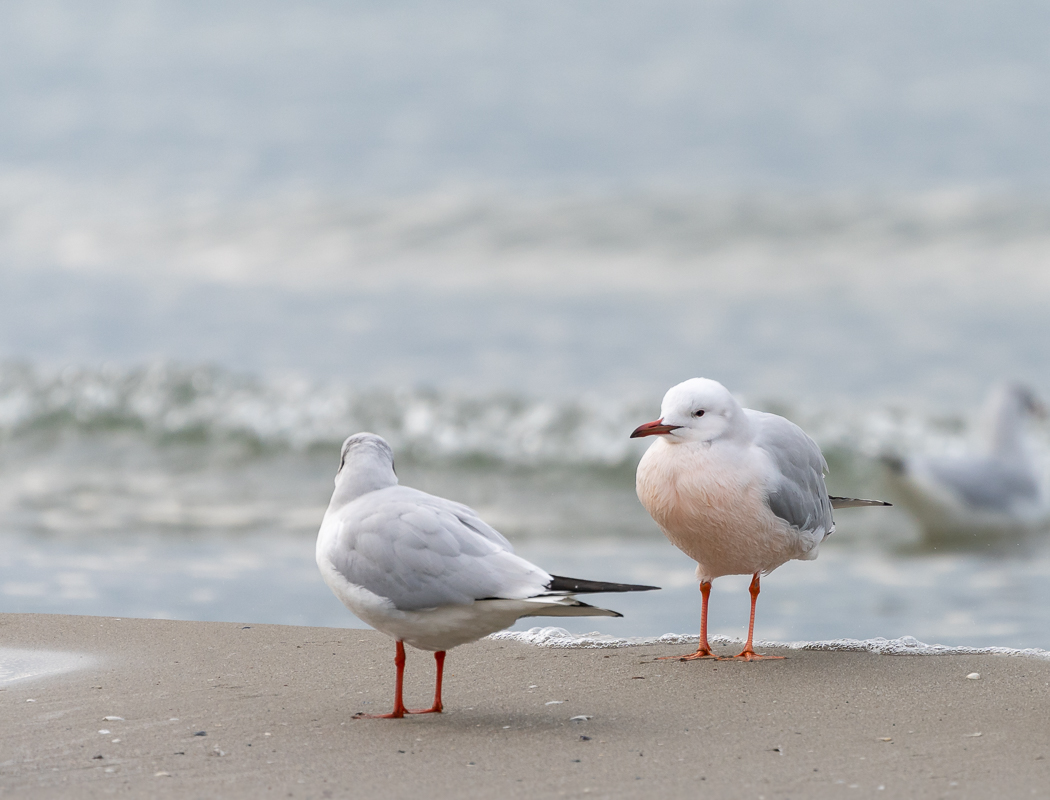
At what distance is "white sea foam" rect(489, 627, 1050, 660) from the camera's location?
421 centimetres

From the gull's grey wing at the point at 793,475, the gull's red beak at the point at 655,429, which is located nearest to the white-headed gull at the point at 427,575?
the gull's red beak at the point at 655,429

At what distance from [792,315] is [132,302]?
703cm

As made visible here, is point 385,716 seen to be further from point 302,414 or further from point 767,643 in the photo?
point 302,414

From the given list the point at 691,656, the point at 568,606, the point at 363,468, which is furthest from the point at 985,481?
the point at 568,606

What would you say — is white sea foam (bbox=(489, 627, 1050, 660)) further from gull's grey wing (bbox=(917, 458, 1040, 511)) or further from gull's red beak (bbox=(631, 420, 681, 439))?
gull's grey wing (bbox=(917, 458, 1040, 511))

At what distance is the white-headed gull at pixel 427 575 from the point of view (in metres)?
3.21

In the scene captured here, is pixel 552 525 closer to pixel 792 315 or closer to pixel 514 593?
pixel 514 593

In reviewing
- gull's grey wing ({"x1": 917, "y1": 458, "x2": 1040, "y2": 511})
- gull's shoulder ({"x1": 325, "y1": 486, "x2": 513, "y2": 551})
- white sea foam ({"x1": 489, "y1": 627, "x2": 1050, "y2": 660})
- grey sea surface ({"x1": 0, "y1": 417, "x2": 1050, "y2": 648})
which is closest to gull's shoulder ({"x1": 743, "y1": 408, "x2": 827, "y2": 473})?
white sea foam ({"x1": 489, "y1": 627, "x2": 1050, "y2": 660})

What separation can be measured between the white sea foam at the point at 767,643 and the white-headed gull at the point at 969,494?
3.38 m

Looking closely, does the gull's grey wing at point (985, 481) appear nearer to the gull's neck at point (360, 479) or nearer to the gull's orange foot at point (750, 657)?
the gull's orange foot at point (750, 657)

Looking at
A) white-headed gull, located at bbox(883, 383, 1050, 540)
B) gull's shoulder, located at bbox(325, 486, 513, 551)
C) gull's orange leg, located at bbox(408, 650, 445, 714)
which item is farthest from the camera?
white-headed gull, located at bbox(883, 383, 1050, 540)

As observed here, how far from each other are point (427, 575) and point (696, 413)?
3.94ft

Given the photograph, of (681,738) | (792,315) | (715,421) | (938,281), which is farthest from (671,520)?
(938,281)

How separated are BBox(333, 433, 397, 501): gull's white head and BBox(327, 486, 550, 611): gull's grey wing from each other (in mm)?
93
